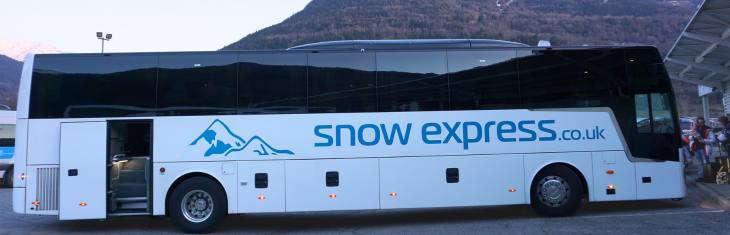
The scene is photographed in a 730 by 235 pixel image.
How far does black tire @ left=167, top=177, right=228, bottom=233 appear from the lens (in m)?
7.33

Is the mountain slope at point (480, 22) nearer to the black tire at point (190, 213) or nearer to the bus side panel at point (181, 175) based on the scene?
the bus side panel at point (181, 175)

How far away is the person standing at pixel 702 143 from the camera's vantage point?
439 inches

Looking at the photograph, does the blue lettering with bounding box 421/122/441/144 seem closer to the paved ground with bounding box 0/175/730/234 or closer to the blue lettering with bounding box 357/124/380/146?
the blue lettering with bounding box 357/124/380/146

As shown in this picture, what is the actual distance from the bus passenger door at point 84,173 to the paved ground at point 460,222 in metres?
0.75

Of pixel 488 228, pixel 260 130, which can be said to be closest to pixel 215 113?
pixel 260 130

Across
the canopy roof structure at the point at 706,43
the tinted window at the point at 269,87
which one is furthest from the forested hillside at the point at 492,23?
the tinted window at the point at 269,87

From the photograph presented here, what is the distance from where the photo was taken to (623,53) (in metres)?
8.08

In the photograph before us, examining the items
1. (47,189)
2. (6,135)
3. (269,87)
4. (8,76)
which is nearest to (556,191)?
(269,87)

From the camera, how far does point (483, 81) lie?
7.66 meters

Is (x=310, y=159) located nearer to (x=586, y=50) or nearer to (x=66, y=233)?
(x=66, y=233)

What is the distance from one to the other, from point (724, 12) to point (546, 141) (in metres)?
7.93

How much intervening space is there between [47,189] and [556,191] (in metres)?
8.93

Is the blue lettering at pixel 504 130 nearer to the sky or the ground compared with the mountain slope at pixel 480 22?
nearer to the ground

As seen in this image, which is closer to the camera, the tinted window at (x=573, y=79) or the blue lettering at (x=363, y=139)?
the blue lettering at (x=363, y=139)
